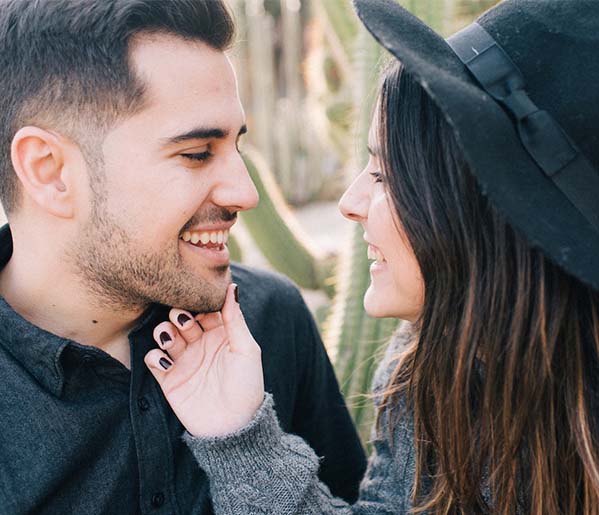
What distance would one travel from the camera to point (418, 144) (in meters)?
1.54

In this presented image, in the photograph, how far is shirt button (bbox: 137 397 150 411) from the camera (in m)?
1.69

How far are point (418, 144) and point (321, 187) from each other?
884 centimetres

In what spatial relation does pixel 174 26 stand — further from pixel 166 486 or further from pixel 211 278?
pixel 166 486

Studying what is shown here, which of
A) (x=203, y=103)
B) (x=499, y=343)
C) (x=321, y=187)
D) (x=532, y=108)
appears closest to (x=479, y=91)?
(x=532, y=108)

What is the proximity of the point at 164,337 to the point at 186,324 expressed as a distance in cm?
7

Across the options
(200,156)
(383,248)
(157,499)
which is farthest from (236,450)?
(200,156)

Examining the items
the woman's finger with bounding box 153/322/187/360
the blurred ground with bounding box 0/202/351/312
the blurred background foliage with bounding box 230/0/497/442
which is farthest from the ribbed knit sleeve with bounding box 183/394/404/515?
the blurred ground with bounding box 0/202/351/312

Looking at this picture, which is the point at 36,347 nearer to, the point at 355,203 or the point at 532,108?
the point at 355,203

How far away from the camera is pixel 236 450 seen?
1.64m

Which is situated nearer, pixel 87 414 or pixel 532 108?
pixel 532 108

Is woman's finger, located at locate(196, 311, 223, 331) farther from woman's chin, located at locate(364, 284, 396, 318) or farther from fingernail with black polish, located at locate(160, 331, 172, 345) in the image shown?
woman's chin, located at locate(364, 284, 396, 318)

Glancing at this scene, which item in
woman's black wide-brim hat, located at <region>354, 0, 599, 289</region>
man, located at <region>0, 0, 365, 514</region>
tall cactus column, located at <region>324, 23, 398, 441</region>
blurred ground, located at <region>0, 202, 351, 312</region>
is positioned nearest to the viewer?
woman's black wide-brim hat, located at <region>354, 0, 599, 289</region>

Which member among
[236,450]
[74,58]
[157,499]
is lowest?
[157,499]

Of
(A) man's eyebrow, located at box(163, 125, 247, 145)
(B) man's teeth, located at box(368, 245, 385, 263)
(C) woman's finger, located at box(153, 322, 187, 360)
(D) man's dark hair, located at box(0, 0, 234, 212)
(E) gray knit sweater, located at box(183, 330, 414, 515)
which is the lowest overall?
(E) gray knit sweater, located at box(183, 330, 414, 515)
